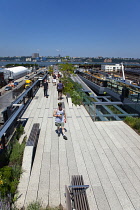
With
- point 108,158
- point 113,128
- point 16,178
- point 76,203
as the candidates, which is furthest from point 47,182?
point 113,128

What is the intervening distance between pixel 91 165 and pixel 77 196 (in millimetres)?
1735

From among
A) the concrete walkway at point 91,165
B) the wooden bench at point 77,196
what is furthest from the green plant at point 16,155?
the wooden bench at point 77,196

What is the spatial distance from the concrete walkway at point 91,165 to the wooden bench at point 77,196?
0.46 meters

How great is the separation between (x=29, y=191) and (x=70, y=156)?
179cm

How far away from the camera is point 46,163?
4766 mm

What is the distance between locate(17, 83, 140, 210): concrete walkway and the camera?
3561 millimetres

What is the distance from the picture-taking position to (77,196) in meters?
3.06

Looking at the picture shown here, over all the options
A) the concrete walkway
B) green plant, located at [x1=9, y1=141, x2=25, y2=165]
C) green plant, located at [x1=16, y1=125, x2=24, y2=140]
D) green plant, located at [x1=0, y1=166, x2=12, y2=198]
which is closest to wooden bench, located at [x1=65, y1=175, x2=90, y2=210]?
the concrete walkway

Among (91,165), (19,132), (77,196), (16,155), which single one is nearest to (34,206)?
(77,196)

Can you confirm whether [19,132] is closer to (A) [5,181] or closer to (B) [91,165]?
(A) [5,181]

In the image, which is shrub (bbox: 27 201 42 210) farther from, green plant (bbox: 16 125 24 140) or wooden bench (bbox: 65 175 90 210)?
green plant (bbox: 16 125 24 140)

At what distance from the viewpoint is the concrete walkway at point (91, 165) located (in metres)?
3.56

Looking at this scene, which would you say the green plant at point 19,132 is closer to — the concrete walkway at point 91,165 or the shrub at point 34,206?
the concrete walkway at point 91,165

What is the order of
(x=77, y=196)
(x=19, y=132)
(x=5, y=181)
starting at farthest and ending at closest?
(x=19, y=132) < (x=5, y=181) < (x=77, y=196)
